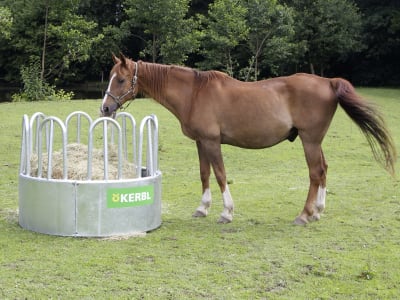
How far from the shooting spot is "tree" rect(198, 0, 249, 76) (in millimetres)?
28516

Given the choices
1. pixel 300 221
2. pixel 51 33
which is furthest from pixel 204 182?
pixel 51 33

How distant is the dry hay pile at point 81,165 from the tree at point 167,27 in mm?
21289

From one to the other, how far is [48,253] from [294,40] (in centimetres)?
3025

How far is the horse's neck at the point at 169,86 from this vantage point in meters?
6.33

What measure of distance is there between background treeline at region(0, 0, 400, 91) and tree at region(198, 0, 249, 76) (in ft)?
0.17

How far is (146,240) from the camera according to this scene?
18.4ft

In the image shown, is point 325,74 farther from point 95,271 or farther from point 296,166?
point 95,271

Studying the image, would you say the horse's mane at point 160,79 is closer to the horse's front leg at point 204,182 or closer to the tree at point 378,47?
the horse's front leg at point 204,182

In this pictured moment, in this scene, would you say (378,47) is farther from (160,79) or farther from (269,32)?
(160,79)

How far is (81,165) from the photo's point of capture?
234 inches

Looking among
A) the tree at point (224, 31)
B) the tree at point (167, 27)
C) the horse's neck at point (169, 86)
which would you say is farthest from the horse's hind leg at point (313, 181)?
the tree at point (224, 31)

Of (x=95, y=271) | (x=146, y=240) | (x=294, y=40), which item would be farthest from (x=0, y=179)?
(x=294, y=40)

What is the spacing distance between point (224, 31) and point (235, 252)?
80.8 feet

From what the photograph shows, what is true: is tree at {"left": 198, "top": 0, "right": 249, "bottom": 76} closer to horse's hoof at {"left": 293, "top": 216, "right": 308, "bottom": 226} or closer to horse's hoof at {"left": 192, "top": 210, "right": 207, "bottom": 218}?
horse's hoof at {"left": 192, "top": 210, "right": 207, "bottom": 218}
